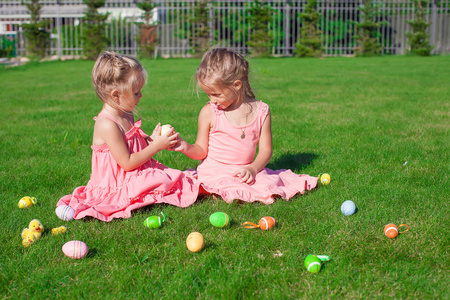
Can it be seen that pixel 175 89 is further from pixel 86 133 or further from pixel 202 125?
pixel 202 125

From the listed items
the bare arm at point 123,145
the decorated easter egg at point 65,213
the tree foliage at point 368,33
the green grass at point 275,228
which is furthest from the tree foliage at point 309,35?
the decorated easter egg at point 65,213

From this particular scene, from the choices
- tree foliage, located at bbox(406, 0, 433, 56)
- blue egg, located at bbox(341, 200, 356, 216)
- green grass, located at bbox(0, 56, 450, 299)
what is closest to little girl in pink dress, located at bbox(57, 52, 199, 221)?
green grass, located at bbox(0, 56, 450, 299)

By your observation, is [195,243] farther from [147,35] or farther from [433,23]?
[433,23]

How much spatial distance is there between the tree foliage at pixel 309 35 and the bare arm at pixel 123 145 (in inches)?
687

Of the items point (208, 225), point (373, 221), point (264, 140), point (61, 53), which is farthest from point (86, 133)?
point (61, 53)

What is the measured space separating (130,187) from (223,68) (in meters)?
1.02

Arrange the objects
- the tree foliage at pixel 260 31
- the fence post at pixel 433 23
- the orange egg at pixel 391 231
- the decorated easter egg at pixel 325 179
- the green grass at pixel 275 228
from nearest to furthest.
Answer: the green grass at pixel 275 228
the orange egg at pixel 391 231
the decorated easter egg at pixel 325 179
the tree foliage at pixel 260 31
the fence post at pixel 433 23

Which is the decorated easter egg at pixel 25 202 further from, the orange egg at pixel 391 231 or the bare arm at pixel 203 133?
the orange egg at pixel 391 231

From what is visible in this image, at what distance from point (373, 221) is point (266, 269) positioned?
0.87m

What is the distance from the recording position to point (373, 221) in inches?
107

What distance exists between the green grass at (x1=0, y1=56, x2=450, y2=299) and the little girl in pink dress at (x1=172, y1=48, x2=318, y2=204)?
0.12 metres

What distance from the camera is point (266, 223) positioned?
8.55 feet

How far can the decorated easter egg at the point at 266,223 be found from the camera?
2605 millimetres

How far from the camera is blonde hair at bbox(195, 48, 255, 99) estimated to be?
3.13 meters
